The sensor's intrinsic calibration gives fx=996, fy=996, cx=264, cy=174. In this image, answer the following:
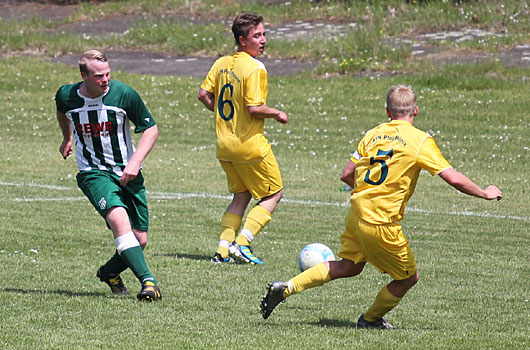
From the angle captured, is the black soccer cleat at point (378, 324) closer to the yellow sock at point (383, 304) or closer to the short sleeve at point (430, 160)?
the yellow sock at point (383, 304)

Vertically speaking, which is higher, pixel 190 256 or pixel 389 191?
pixel 389 191

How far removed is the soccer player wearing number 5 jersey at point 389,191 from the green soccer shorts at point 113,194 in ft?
4.65

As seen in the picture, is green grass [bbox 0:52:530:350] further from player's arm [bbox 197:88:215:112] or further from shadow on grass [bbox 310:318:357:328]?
player's arm [bbox 197:88:215:112]

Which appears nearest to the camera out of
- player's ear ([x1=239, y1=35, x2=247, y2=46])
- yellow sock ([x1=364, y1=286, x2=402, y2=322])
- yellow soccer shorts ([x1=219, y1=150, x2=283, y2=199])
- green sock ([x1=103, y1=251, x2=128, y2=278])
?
yellow sock ([x1=364, y1=286, x2=402, y2=322])

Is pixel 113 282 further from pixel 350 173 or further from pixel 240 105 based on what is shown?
pixel 240 105

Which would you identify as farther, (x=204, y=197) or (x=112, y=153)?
(x=204, y=197)

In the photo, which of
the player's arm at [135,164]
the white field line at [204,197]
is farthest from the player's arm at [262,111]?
the white field line at [204,197]

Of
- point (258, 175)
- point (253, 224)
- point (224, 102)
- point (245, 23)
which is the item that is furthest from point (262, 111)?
point (253, 224)

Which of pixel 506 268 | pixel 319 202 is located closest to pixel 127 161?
pixel 506 268

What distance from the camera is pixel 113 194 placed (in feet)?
22.1

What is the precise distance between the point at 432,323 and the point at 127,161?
2.38 meters

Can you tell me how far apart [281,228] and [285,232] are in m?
0.25

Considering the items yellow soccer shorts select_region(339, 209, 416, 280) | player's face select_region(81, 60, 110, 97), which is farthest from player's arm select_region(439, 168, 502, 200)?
player's face select_region(81, 60, 110, 97)

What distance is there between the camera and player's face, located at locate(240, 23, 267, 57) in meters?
8.46
